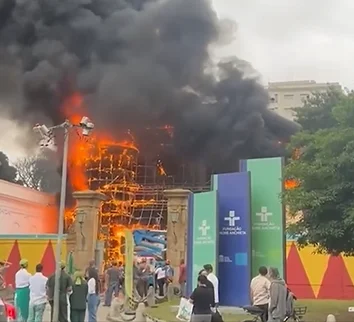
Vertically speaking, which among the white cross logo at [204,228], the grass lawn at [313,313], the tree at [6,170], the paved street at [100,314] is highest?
the tree at [6,170]

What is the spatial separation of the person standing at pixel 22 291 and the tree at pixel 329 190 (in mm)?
6067

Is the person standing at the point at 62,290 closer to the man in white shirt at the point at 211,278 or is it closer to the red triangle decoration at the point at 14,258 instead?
the man in white shirt at the point at 211,278

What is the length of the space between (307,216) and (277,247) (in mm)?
1906

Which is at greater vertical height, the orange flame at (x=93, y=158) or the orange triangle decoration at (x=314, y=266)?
the orange flame at (x=93, y=158)

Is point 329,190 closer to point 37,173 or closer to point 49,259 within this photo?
point 49,259

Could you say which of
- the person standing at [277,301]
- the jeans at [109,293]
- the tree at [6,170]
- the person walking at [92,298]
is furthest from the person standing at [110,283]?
the tree at [6,170]

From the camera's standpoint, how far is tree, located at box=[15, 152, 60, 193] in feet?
156

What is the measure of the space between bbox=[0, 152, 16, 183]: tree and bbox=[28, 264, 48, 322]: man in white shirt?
37.1 metres

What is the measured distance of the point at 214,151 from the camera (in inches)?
1401

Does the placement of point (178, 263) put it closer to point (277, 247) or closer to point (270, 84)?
point (277, 247)

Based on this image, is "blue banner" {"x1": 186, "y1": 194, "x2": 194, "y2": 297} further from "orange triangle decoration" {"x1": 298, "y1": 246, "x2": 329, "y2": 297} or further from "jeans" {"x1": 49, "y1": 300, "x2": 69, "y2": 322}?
"jeans" {"x1": 49, "y1": 300, "x2": 69, "y2": 322}

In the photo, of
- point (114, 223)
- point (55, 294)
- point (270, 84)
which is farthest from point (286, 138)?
point (270, 84)

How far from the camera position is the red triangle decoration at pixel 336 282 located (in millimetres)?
20875

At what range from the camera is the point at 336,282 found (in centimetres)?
2102
